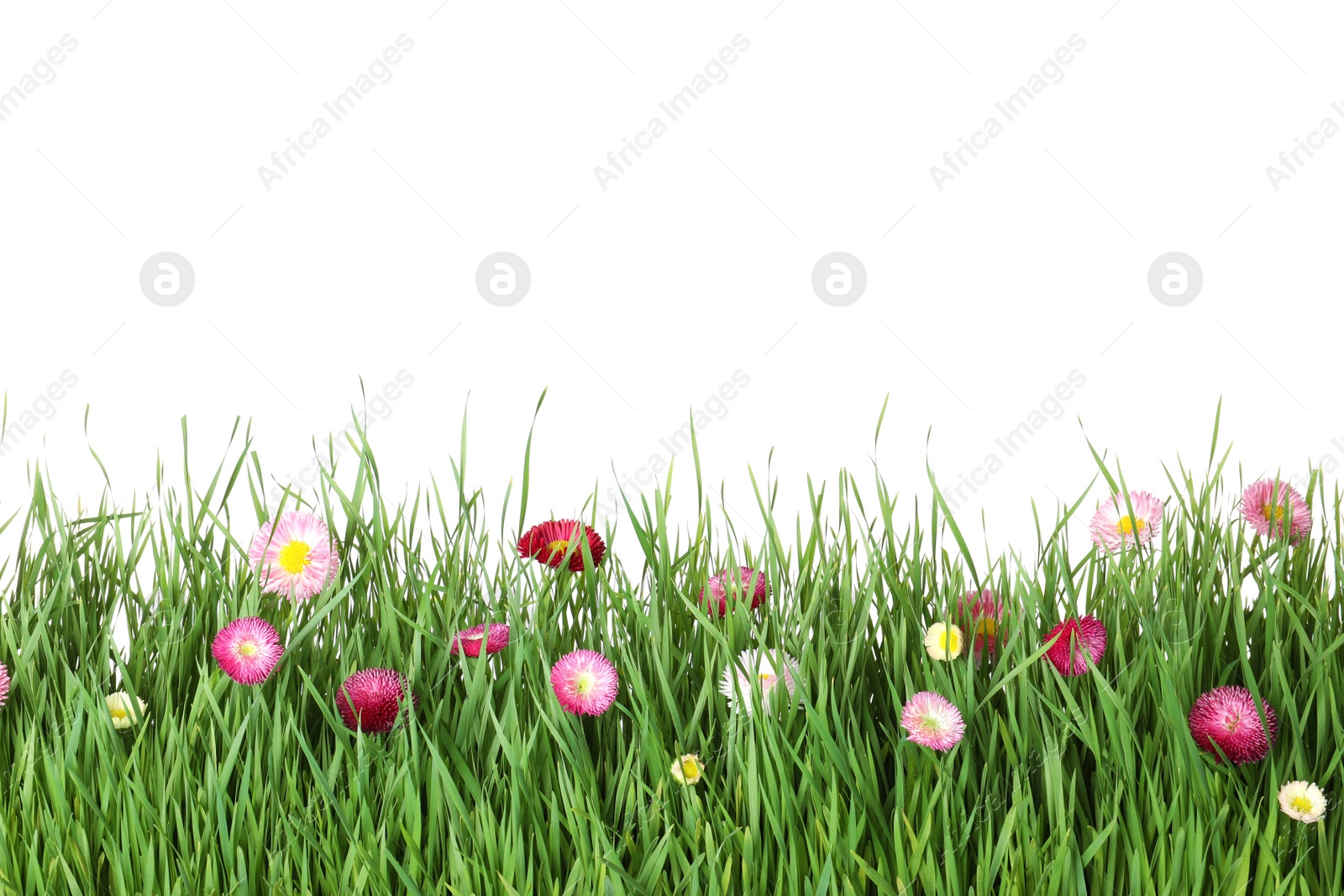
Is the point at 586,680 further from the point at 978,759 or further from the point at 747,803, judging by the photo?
the point at 978,759

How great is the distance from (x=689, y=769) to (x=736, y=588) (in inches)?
15.8

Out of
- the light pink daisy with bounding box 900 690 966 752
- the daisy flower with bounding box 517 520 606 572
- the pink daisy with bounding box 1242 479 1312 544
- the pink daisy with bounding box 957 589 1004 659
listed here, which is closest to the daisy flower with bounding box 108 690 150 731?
the daisy flower with bounding box 517 520 606 572

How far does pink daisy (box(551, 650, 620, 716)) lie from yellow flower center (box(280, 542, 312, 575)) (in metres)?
0.51

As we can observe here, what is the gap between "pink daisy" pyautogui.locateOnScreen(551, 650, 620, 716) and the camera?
1806mm

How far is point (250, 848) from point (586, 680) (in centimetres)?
54

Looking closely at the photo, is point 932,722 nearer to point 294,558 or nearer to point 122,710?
point 294,558

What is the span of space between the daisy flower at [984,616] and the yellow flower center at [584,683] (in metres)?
0.62

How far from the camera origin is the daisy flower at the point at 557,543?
206 centimetres

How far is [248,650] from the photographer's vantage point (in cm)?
188

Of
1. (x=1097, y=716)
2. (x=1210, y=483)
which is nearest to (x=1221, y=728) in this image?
(x=1097, y=716)

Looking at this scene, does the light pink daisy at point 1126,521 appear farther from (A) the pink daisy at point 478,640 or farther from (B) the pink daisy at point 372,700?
(B) the pink daisy at point 372,700

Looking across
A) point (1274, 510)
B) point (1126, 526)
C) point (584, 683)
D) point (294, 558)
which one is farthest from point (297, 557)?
point (1274, 510)

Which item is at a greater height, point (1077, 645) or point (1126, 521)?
point (1126, 521)

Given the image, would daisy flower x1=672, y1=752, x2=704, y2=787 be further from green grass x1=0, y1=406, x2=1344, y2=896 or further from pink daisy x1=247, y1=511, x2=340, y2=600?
pink daisy x1=247, y1=511, x2=340, y2=600
